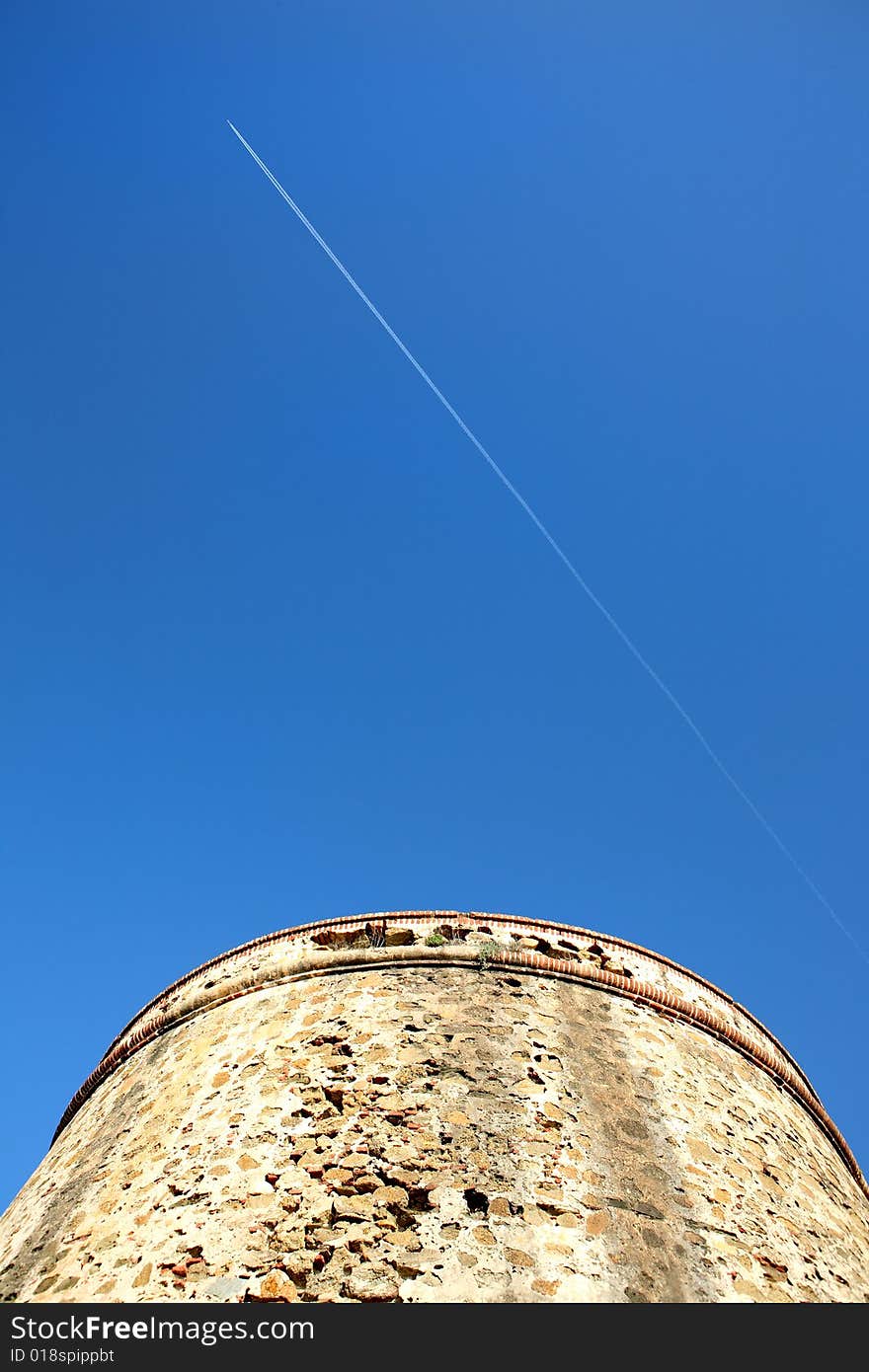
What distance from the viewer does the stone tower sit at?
16.5 feet

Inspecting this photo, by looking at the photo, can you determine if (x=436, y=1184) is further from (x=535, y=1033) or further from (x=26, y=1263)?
(x=26, y=1263)

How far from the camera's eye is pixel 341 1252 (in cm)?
501

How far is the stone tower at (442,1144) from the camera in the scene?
16.5 ft

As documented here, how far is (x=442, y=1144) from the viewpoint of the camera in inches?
222

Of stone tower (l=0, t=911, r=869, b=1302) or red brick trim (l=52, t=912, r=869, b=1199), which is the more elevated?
red brick trim (l=52, t=912, r=869, b=1199)

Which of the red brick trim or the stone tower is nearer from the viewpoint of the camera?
the stone tower

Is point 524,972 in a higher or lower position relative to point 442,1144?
higher

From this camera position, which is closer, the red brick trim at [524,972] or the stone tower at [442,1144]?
the stone tower at [442,1144]

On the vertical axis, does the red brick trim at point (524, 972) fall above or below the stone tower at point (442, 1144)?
above

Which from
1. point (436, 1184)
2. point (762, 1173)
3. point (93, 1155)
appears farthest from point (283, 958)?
point (762, 1173)

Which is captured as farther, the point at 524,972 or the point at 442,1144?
the point at 524,972
